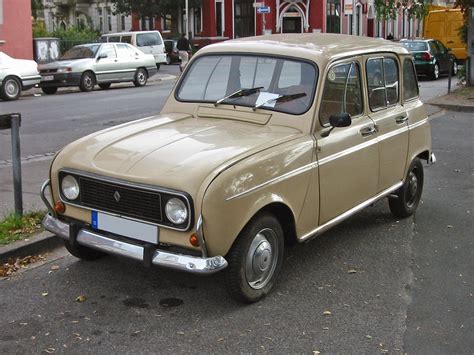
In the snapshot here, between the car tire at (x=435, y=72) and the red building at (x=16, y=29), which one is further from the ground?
the red building at (x=16, y=29)

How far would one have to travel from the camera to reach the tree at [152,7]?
47656mm

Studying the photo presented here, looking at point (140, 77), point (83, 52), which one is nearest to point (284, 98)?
point (83, 52)

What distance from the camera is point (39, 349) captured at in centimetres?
387

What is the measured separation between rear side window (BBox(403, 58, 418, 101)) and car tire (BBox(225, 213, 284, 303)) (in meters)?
2.62

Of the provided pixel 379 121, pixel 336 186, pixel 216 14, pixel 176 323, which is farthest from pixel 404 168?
pixel 216 14

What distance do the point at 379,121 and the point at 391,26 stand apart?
57534 mm

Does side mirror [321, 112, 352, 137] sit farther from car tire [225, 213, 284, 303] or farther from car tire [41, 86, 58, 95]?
car tire [41, 86, 58, 95]

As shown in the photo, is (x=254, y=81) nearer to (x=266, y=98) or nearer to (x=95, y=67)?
(x=266, y=98)

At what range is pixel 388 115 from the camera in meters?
6.01

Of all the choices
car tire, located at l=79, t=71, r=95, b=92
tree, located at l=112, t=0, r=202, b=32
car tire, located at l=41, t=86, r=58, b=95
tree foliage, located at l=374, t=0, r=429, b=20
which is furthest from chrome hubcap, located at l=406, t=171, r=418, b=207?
tree, located at l=112, t=0, r=202, b=32

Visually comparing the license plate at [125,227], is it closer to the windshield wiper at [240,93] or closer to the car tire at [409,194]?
the windshield wiper at [240,93]

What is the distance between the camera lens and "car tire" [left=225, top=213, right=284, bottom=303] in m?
4.30

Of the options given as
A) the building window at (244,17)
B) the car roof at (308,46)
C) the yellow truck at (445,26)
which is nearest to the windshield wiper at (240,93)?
the car roof at (308,46)

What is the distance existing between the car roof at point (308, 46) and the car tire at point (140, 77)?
59.9 feet
